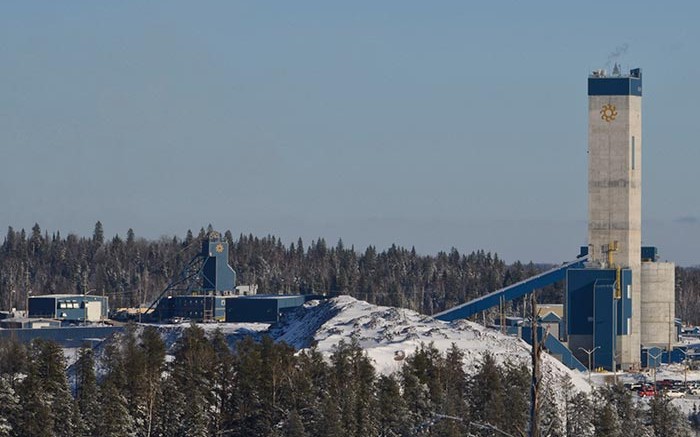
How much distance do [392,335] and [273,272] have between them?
285ft

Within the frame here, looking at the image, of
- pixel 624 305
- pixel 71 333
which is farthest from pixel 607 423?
→ pixel 71 333

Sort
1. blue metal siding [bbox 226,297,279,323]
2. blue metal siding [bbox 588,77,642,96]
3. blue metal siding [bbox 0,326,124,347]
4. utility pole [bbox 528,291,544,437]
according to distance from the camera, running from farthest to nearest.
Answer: blue metal siding [bbox 226,297,279,323]
blue metal siding [bbox 588,77,642,96]
blue metal siding [bbox 0,326,124,347]
utility pole [bbox 528,291,544,437]

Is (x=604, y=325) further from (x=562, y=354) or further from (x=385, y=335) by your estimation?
(x=385, y=335)

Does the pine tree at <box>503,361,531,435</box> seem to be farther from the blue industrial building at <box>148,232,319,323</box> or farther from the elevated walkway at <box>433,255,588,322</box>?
the blue industrial building at <box>148,232,319,323</box>

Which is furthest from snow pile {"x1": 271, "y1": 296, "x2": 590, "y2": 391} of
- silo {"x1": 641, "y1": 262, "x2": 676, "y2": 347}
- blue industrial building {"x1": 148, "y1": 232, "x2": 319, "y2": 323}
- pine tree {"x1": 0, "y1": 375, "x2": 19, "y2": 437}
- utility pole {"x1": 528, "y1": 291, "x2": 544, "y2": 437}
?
utility pole {"x1": 528, "y1": 291, "x2": 544, "y2": 437}

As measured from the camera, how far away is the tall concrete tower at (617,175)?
325 ft

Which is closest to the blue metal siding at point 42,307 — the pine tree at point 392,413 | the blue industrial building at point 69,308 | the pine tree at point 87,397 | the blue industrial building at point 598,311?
the blue industrial building at point 69,308

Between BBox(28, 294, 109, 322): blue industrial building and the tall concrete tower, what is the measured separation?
131 feet

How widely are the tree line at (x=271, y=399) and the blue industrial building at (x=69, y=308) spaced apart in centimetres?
5471

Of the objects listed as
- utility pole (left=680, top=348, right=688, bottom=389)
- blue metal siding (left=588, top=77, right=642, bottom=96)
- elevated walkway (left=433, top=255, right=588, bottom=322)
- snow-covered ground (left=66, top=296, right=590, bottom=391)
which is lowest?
utility pole (left=680, top=348, right=688, bottom=389)

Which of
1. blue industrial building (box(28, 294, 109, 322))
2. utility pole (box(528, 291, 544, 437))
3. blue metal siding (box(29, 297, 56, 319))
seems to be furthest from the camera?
blue industrial building (box(28, 294, 109, 322))

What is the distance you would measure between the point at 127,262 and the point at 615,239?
81525 millimetres

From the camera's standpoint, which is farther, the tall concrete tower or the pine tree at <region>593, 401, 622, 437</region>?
the tall concrete tower

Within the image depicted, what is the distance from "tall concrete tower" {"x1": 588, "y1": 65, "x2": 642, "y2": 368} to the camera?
3905 inches
